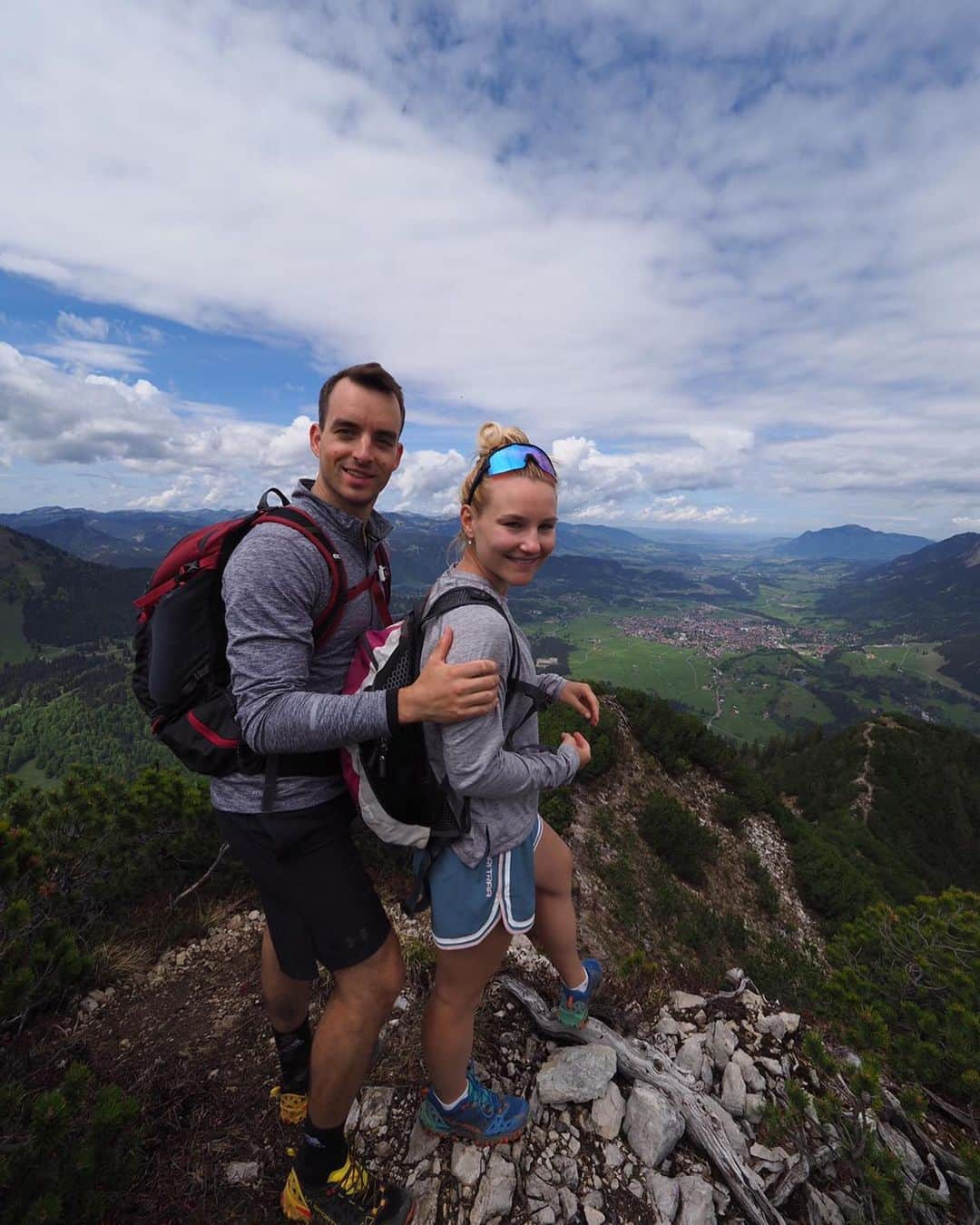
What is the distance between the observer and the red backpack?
7.44 feet

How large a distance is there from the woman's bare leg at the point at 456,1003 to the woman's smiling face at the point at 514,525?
1819 mm

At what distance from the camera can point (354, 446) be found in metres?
2.62

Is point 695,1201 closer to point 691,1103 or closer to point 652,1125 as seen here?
point 652,1125

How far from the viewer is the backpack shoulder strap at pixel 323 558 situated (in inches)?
92.2

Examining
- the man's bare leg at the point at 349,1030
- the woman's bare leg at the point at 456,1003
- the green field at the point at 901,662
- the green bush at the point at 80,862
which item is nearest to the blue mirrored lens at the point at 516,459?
the woman's bare leg at the point at 456,1003

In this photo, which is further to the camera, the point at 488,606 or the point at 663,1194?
the point at 663,1194

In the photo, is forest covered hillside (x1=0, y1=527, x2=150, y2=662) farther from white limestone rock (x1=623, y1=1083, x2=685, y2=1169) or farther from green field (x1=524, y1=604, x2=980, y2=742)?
white limestone rock (x1=623, y1=1083, x2=685, y2=1169)

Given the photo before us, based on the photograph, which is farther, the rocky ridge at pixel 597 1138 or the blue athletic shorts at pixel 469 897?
the rocky ridge at pixel 597 1138

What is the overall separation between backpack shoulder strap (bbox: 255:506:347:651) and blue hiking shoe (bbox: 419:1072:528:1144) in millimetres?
2914

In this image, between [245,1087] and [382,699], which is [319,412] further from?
[245,1087]

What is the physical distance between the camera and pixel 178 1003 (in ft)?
15.0

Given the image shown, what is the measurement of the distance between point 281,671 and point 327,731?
1.03 feet

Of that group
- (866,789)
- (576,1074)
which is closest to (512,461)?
(576,1074)

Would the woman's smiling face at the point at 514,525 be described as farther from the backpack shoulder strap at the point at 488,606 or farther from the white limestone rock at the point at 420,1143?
the white limestone rock at the point at 420,1143
